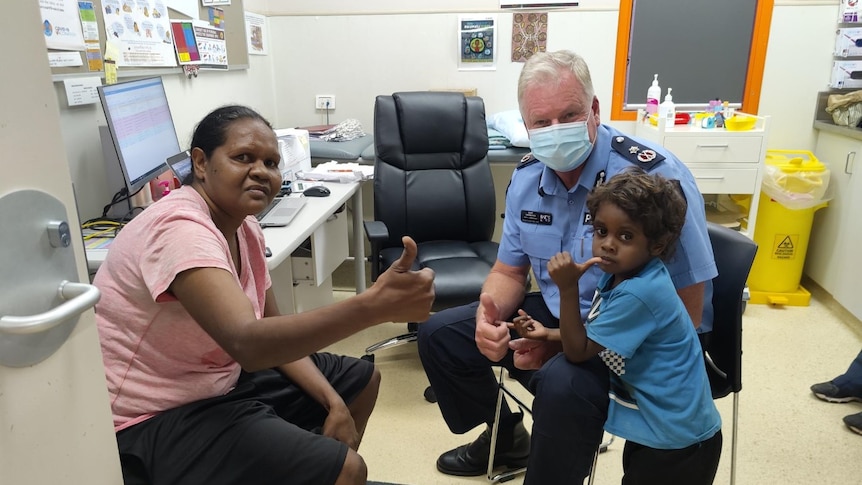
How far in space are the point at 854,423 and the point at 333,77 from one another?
117 inches

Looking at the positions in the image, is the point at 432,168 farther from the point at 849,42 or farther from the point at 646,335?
the point at 849,42

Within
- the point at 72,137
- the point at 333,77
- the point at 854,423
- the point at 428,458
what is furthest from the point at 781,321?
the point at 72,137

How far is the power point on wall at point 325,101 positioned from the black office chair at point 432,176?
105 cm

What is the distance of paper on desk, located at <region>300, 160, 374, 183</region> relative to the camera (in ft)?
8.91

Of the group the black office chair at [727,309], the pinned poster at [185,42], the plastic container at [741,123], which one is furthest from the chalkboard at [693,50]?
the pinned poster at [185,42]

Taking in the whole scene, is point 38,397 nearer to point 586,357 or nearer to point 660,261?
point 586,357

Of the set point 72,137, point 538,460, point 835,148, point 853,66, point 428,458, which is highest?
point 853,66

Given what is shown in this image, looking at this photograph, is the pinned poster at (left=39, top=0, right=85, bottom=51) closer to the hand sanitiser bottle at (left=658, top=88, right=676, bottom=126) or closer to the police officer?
the police officer

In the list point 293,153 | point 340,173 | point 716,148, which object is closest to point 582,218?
point 340,173

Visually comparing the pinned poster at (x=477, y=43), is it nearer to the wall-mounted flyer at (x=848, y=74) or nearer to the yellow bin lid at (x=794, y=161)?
the yellow bin lid at (x=794, y=161)

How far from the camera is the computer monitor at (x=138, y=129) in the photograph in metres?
1.71

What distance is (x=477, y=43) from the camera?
11.1 feet

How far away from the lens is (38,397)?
62cm

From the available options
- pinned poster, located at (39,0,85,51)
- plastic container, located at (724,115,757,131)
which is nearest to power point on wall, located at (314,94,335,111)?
pinned poster, located at (39,0,85,51)
